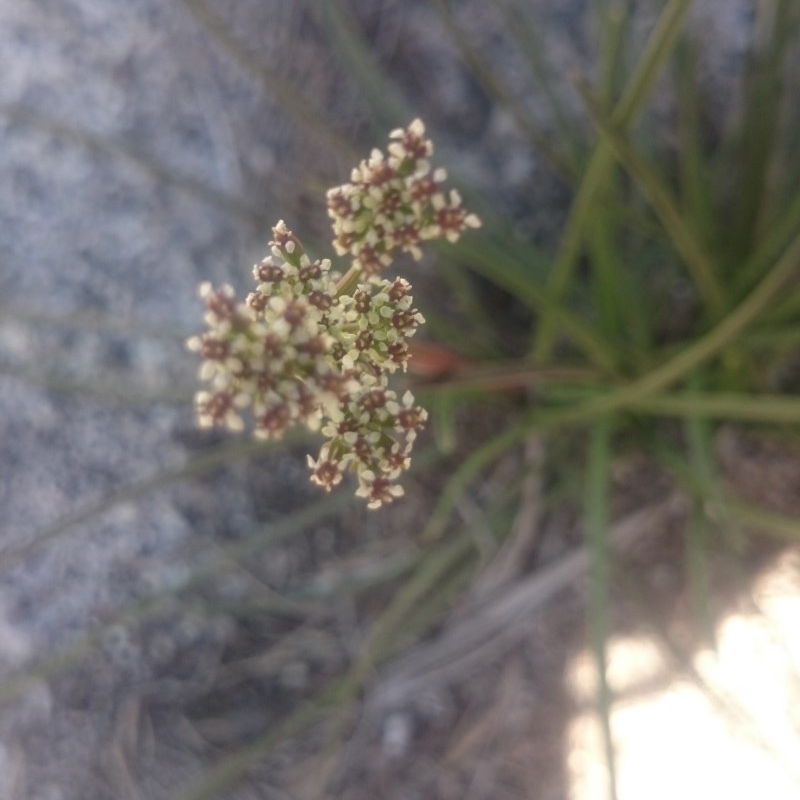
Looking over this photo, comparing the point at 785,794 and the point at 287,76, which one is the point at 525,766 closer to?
the point at 785,794

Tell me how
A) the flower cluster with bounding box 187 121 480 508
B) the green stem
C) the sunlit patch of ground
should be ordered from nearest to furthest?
1. the flower cluster with bounding box 187 121 480 508
2. the green stem
3. the sunlit patch of ground

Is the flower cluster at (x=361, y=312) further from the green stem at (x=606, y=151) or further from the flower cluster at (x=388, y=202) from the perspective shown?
the green stem at (x=606, y=151)

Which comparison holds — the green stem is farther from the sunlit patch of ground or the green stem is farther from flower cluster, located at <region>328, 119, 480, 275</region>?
the sunlit patch of ground

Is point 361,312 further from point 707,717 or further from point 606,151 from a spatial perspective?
point 707,717

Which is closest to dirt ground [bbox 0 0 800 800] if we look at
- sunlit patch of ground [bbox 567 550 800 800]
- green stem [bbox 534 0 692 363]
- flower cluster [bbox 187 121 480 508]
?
sunlit patch of ground [bbox 567 550 800 800]

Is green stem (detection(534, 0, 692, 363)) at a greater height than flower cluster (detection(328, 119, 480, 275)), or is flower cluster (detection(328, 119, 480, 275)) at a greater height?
green stem (detection(534, 0, 692, 363))

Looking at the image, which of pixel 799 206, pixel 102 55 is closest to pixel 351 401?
pixel 799 206

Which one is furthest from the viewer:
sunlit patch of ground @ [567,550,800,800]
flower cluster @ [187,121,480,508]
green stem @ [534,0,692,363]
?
sunlit patch of ground @ [567,550,800,800]

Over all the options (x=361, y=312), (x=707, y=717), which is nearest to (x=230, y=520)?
(x=707, y=717)
